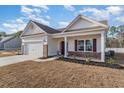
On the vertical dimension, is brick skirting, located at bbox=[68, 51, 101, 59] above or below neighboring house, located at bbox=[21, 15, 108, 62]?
below

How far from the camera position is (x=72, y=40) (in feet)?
55.8

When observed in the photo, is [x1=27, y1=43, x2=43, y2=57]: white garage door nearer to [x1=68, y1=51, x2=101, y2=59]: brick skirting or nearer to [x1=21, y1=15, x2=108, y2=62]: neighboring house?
[x1=21, y1=15, x2=108, y2=62]: neighboring house

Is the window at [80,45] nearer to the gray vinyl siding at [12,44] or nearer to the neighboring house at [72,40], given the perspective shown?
the neighboring house at [72,40]

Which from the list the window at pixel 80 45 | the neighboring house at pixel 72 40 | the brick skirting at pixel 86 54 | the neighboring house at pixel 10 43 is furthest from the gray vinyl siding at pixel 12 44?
the window at pixel 80 45

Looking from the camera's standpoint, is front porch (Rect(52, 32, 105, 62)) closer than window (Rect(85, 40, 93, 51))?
Yes

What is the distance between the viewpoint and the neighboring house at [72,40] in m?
14.0

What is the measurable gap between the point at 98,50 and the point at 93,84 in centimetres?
878

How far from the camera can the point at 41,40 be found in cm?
1814

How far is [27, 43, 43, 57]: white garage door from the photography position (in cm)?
1847

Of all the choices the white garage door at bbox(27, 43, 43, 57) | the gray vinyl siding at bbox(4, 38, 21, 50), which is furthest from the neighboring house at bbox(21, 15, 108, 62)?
the gray vinyl siding at bbox(4, 38, 21, 50)
